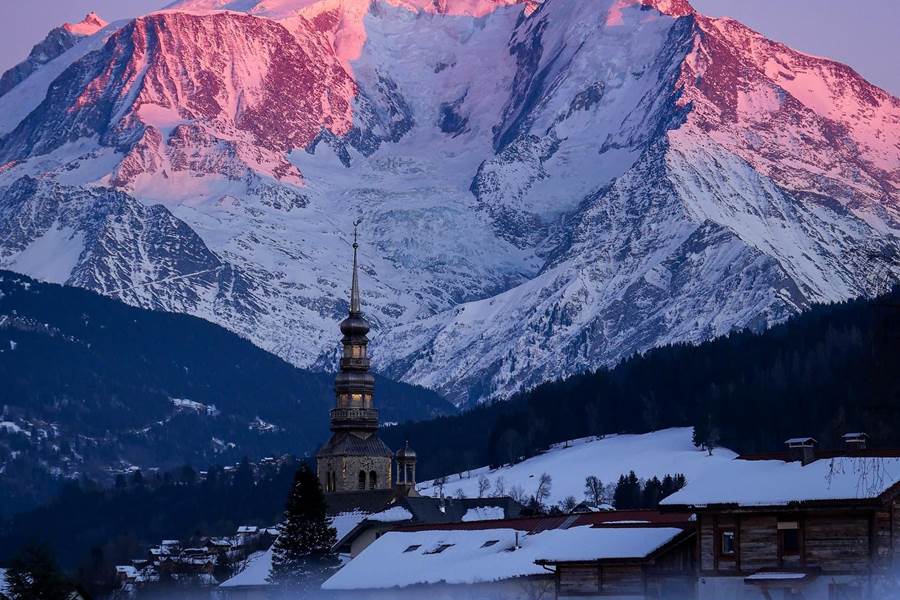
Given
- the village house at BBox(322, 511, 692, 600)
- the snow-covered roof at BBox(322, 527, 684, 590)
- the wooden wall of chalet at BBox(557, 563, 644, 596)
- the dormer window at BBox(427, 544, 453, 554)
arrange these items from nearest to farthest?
the wooden wall of chalet at BBox(557, 563, 644, 596), the village house at BBox(322, 511, 692, 600), the snow-covered roof at BBox(322, 527, 684, 590), the dormer window at BBox(427, 544, 453, 554)

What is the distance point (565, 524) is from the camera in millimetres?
99312

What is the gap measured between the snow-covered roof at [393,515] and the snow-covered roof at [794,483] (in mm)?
62866

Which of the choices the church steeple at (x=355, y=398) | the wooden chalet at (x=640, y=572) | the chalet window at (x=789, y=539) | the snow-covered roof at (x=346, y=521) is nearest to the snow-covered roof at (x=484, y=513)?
the snow-covered roof at (x=346, y=521)

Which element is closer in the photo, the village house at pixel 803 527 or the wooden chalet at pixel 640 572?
the village house at pixel 803 527

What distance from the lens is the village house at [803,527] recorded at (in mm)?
72688

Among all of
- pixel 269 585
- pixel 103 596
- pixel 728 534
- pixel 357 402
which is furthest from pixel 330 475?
pixel 728 534

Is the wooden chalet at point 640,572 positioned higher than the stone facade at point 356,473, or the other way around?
the stone facade at point 356,473

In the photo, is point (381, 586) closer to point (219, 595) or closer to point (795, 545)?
point (795, 545)

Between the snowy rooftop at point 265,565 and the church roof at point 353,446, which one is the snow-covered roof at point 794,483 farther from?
the church roof at point 353,446

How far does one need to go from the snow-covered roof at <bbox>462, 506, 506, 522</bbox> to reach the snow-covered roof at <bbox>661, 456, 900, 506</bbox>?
73.3 meters

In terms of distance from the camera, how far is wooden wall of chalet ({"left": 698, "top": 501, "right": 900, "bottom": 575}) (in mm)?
72875

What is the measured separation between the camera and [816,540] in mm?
73812

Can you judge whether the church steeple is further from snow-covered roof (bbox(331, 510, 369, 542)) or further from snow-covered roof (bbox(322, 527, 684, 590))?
snow-covered roof (bbox(322, 527, 684, 590))

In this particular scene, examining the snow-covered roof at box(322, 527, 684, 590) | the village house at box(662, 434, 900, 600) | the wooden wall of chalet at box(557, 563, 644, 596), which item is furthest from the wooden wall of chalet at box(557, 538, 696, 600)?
the village house at box(662, 434, 900, 600)
